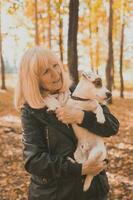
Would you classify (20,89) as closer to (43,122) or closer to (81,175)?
(43,122)

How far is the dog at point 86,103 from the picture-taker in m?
3.12

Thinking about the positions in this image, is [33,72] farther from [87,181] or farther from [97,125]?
[87,181]

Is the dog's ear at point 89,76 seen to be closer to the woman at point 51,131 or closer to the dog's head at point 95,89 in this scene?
the dog's head at point 95,89

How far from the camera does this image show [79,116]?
10.3 feet

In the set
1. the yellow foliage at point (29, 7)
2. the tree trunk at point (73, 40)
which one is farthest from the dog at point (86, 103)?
the yellow foliage at point (29, 7)

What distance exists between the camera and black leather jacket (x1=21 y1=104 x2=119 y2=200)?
9.88 ft

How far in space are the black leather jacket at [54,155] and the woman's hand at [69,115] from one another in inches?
1.5

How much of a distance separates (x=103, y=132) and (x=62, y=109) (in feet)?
1.22

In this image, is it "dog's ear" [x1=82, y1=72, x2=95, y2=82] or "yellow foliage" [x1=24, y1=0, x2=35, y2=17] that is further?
"yellow foliage" [x1=24, y1=0, x2=35, y2=17]

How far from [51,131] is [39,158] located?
22 centimetres

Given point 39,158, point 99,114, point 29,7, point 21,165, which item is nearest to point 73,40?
point 21,165

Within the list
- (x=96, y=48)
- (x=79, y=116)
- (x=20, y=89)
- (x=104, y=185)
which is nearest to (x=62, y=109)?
(x=79, y=116)

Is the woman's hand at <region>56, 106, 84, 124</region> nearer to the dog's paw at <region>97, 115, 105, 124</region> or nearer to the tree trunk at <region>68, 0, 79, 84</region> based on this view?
the dog's paw at <region>97, 115, 105, 124</region>

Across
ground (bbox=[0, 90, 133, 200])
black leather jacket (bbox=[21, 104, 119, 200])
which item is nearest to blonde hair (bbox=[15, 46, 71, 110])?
black leather jacket (bbox=[21, 104, 119, 200])
